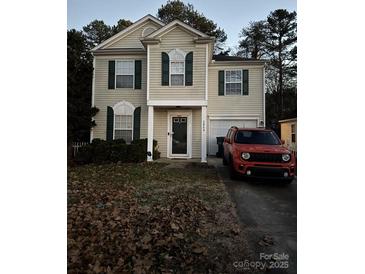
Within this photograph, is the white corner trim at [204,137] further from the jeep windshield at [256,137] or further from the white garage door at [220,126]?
the jeep windshield at [256,137]

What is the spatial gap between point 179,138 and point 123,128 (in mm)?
1091

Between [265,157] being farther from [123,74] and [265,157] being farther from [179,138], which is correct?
[123,74]

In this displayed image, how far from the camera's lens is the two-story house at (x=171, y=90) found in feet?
12.5

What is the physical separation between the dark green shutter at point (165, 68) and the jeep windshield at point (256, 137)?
2638 millimetres

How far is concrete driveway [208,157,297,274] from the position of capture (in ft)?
6.66

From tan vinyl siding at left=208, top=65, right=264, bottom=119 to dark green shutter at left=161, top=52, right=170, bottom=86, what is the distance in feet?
3.98

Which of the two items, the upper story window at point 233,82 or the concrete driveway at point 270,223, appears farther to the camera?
the upper story window at point 233,82

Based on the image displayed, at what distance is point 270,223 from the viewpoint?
95.6 inches

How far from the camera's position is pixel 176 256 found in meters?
2.05

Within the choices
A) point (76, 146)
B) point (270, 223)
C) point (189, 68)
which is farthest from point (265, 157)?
point (189, 68)

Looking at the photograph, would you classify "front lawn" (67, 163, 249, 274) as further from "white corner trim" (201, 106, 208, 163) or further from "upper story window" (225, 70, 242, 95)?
"upper story window" (225, 70, 242, 95)

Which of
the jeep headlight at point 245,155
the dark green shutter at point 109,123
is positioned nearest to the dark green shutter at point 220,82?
the jeep headlight at point 245,155
